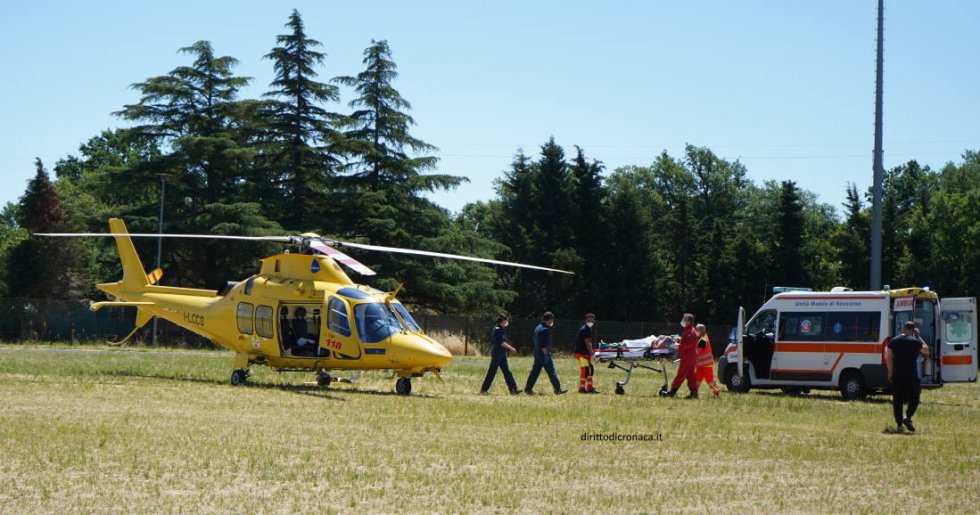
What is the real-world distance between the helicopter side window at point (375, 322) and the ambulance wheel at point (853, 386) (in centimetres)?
937

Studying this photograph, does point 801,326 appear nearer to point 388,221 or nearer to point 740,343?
point 740,343

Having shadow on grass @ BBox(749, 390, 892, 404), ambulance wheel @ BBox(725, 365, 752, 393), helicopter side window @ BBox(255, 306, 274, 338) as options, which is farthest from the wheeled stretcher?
helicopter side window @ BBox(255, 306, 274, 338)

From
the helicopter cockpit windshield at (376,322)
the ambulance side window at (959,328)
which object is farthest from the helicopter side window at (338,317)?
the ambulance side window at (959,328)

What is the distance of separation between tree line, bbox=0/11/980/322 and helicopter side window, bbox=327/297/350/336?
26.3m

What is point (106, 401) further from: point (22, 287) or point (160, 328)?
point (22, 287)

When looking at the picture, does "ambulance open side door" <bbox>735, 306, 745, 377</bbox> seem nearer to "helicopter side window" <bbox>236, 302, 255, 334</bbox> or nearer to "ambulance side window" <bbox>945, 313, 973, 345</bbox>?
"ambulance side window" <bbox>945, 313, 973, 345</bbox>

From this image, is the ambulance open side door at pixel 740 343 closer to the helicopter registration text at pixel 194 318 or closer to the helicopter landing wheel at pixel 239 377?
the helicopter landing wheel at pixel 239 377

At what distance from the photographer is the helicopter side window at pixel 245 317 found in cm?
2091

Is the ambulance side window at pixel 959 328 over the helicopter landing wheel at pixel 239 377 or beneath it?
over

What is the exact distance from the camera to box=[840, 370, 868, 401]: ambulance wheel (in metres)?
21.8

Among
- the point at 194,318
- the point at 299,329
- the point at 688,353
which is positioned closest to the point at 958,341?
the point at 688,353

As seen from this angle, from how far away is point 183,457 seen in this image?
1089 cm

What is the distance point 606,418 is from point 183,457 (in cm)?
729

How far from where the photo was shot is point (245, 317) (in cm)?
2097
